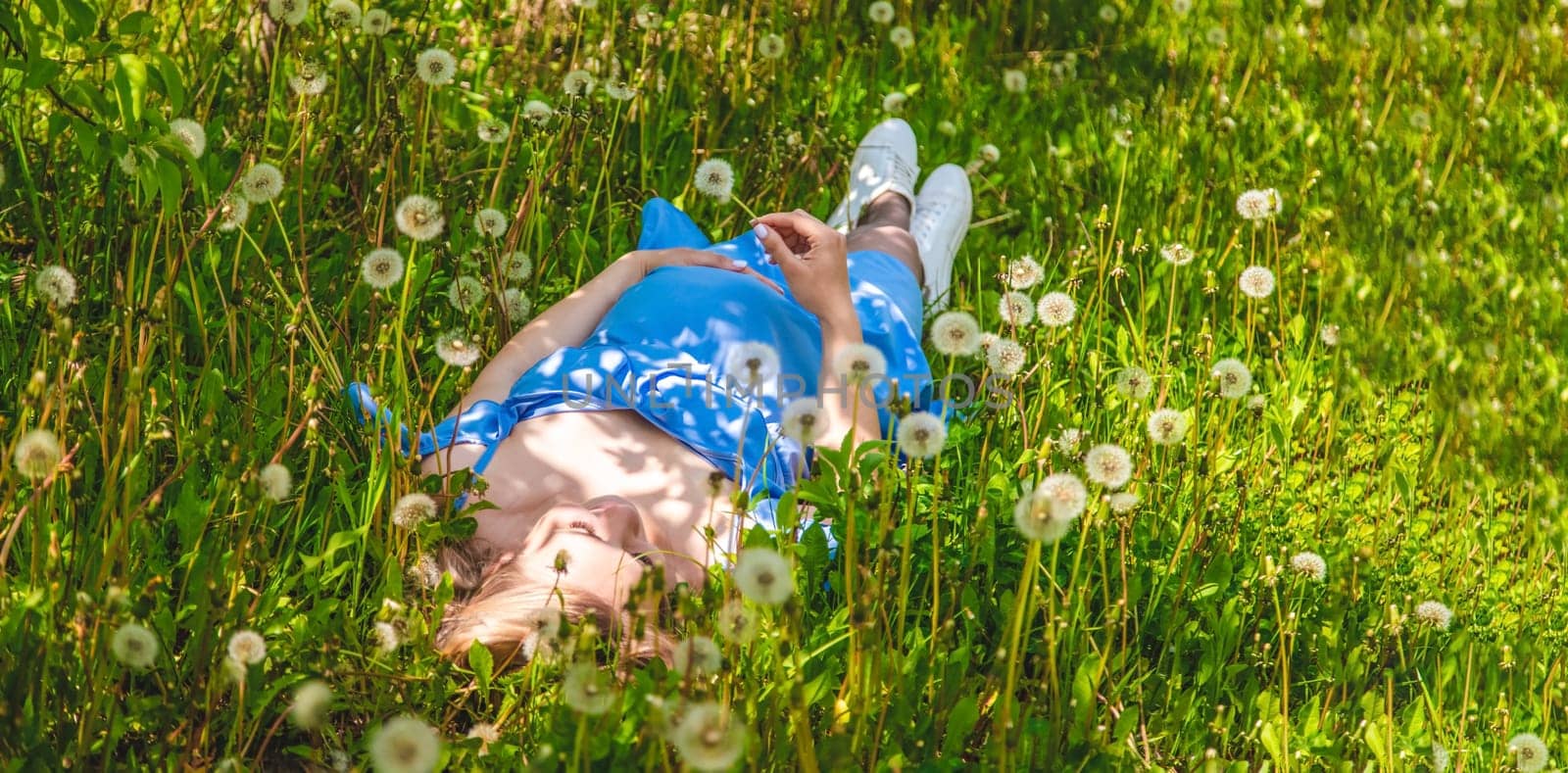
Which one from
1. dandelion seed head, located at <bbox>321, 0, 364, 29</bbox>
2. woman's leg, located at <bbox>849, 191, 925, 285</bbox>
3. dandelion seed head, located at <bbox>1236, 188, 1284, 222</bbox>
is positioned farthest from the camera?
woman's leg, located at <bbox>849, 191, 925, 285</bbox>

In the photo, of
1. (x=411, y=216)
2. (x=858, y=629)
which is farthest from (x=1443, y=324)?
(x=411, y=216)

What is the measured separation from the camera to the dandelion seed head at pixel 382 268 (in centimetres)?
215

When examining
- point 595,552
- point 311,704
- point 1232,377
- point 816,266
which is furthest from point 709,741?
point 816,266

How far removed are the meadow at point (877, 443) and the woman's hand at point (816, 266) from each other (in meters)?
0.36

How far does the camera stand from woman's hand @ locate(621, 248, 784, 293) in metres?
3.15

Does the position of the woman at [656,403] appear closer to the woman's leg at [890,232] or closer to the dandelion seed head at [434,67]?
the woman's leg at [890,232]

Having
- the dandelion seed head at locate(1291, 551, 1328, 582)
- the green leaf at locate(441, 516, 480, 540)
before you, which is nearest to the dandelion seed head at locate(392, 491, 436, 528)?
the green leaf at locate(441, 516, 480, 540)

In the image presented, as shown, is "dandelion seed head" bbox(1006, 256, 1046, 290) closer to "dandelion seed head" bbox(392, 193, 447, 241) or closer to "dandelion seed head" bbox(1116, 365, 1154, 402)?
"dandelion seed head" bbox(1116, 365, 1154, 402)

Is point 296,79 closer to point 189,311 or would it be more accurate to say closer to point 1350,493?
point 189,311

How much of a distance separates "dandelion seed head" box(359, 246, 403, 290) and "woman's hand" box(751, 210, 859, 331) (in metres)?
0.91

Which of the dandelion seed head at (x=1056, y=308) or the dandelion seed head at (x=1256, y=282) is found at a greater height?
the dandelion seed head at (x=1256, y=282)

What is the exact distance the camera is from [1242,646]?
2.32 m

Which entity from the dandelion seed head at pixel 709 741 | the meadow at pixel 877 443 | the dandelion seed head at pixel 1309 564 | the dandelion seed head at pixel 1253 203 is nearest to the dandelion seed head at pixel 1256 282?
the meadow at pixel 877 443

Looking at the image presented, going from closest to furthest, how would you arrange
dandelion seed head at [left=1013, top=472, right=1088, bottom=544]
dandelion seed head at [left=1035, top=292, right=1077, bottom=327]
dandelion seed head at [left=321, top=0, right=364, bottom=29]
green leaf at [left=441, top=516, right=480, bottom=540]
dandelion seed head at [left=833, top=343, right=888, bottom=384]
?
dandelion seed head at [left=1013, top=472, right=1088, bottom=544] < dandelion seed head at [left=833, top=343, right=888, bottom=384] < green leaf at [left=441, top=516, right=480, bottom=540] < dandelion seed head at [left=1035, top=292, right=1077, bottom=327] < dandelion seed head at [left=321, top=0, right=364, bottom=29]
